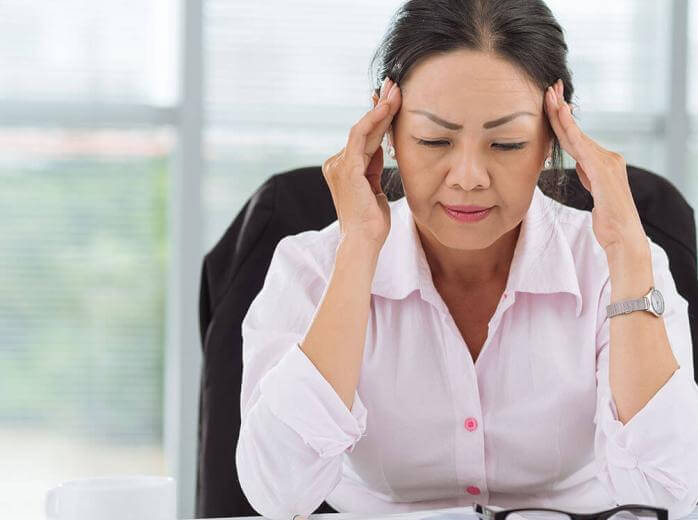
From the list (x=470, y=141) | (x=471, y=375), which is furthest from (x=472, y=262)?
(x=470, y=141)

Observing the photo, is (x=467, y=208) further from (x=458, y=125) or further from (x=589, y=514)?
(x=589, y=514)

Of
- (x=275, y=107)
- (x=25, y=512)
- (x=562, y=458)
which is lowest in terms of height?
(x=25, y=512)

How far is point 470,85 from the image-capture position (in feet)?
4.31

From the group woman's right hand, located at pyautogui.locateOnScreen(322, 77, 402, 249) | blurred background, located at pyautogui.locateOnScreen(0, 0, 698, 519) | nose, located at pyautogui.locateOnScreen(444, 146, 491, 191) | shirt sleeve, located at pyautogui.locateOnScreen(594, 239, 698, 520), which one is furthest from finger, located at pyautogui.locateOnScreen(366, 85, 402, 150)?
blurred background, located at pyautogui.locateOnScreen(0, 0, 698, 519)

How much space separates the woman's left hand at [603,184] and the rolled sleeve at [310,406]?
0.41 metres

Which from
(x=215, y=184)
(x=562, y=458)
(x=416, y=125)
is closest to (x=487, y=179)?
(x=416, y=125)

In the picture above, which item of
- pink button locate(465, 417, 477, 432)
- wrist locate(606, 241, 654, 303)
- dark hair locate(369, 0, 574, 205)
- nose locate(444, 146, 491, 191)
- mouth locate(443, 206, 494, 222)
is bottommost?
pink button locate(465, 417, 477, 432)

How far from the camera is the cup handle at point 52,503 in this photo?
3.47ft

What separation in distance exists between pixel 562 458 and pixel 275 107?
192cm

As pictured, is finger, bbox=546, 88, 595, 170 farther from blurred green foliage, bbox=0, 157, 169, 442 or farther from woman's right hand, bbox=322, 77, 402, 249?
blurred green foliage, bbox=0, 157, 169, 442

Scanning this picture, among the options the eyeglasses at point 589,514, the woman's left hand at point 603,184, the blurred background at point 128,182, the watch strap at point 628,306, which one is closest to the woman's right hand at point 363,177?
the woman's left hand at point 603,184

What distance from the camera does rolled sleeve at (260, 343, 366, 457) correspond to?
4.20 feet

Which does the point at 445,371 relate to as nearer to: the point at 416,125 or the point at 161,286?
the point at 416,125

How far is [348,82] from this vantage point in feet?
10.6
